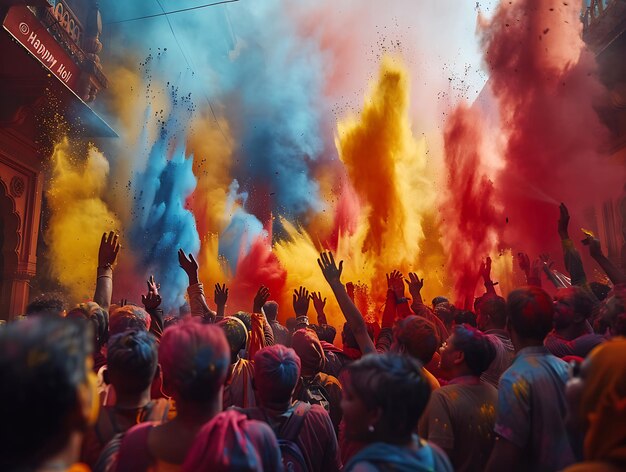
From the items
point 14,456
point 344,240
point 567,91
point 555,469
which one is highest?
point 567,91

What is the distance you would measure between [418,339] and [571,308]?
1611 mm

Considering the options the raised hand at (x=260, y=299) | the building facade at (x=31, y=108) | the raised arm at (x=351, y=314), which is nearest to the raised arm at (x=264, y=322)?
the raised hand at (x=260, y=299)

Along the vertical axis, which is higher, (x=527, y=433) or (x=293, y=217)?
(x=293, y=217)

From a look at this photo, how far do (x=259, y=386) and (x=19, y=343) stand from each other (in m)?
1.60

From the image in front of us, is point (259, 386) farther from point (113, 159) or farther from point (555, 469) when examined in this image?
point (113, 159)

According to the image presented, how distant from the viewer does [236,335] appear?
3.80 m

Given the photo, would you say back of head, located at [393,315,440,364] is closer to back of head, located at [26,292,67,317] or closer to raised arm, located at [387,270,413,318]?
raised arm, located at [387,270,413,318]

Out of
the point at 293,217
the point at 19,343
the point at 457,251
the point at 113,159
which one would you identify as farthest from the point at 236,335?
the point at 293,217

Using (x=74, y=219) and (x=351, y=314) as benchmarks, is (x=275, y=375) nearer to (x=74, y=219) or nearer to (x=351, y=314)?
(x=351, y=314)

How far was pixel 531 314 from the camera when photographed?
10.2 ft

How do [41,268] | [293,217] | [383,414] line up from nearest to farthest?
[383,414]
[41,268]
[293,217]

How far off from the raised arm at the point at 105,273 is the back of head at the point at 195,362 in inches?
109

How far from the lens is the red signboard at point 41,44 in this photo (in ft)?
32.9

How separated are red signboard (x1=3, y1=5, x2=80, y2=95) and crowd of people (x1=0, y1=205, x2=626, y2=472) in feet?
27.0
